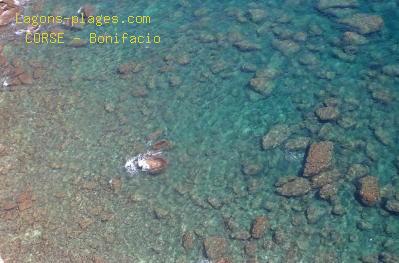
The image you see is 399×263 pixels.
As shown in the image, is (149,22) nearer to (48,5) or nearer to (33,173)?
(48,5)

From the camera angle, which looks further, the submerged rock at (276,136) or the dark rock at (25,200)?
the submerged rock at (276,136)

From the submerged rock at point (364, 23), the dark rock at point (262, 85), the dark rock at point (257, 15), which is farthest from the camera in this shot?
the dark rock at point (257, 15)

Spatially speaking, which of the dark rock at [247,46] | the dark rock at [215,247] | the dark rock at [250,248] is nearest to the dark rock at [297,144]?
the dark rock at [250,248]

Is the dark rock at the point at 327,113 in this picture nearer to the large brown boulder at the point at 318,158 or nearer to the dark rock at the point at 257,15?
the large brown boulder at the point at 318,158

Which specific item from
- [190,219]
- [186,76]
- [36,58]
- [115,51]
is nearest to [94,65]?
[115,51]

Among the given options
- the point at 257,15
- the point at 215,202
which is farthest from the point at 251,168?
the point at 257,15

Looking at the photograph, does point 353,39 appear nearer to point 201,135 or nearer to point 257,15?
point 257,15

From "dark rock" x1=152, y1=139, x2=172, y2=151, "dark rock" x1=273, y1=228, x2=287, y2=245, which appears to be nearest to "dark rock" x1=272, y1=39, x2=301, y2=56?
"dark rock" x1=152, y1=139, x2=172, y2=151
